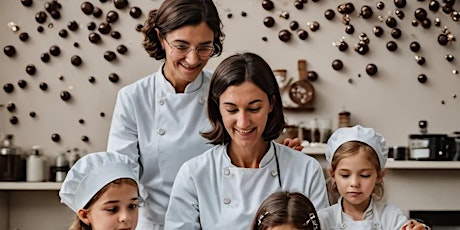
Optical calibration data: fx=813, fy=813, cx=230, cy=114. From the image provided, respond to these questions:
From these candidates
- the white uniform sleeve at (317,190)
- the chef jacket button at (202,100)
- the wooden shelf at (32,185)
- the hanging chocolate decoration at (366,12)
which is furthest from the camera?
the hanging chocolate decoration at (366,12)

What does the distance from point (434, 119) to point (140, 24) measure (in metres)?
1.87

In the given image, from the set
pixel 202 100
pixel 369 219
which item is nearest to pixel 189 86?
pixel 202 100

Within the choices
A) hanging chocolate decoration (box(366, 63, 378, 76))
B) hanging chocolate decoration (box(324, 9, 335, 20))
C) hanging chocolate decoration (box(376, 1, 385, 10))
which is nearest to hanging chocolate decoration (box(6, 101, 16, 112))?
hanging chocolate decoration (box(324, 9, 335, 20))

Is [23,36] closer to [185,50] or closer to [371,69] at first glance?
[371,69]

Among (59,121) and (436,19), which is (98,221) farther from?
(436,19)

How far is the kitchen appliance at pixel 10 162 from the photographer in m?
4.73

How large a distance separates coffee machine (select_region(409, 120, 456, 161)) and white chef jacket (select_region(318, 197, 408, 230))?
90.3 inches

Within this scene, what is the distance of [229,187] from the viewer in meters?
2.35

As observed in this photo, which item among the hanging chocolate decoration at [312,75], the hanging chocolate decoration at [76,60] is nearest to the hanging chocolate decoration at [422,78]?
the hanging chocolate decoration at [312,75]

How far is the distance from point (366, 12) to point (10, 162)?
2.28 metres

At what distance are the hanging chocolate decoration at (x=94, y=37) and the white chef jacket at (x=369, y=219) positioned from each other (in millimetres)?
2744

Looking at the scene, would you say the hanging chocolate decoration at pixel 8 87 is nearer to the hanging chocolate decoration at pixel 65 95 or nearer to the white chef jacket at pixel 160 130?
the hanging chocolate decoration at pixel 65 95

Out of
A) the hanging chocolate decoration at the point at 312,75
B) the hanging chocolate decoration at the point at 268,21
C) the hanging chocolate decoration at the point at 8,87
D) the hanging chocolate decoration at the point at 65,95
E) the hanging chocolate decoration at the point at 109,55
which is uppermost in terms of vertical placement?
the hanging chocolate decoration at the point at 268,21

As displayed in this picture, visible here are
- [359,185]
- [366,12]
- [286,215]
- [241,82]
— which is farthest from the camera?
[366,12]
